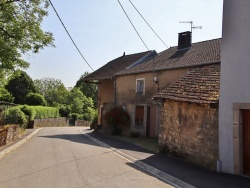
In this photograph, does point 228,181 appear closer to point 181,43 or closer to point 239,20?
point 239,20

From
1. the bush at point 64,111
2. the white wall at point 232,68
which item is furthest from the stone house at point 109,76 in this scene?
the bush at point 64,111

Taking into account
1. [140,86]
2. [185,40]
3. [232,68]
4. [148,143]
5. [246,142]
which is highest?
[185,40]

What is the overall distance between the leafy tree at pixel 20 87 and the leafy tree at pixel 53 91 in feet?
33.3

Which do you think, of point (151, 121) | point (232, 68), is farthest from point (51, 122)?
point (232, 68)

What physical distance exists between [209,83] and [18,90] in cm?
4574

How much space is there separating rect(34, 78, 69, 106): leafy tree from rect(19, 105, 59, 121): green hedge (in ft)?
54.8

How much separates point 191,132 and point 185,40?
1485cm

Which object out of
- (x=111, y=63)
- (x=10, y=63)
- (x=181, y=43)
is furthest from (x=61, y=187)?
(x=111, y=63)

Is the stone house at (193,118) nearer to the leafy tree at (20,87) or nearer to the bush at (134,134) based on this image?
the bush at (134,134)

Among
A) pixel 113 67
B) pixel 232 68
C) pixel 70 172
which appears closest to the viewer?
pixel 70 172

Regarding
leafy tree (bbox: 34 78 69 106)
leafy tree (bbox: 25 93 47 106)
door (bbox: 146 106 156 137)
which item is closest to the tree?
door (bbox: 146 106 156 137)

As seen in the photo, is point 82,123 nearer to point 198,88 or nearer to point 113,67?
point 113,67

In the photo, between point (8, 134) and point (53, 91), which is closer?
point (8, 134)

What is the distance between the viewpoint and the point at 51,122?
1750 inches
